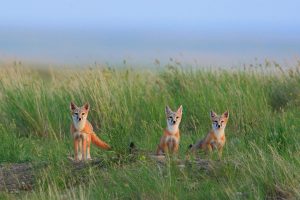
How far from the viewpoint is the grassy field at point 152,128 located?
7.14 metres

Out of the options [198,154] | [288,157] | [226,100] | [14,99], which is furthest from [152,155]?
[14,99]

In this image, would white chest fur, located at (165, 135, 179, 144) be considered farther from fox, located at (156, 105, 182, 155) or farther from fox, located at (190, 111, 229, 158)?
fox, located at (190, 111, 229, 158)


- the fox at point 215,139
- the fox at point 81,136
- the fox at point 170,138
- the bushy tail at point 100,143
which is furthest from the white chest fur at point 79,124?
the fox at point 215,139

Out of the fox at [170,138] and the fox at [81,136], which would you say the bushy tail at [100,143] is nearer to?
the fox at [81,136]

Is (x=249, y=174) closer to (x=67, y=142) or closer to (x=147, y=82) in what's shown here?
(x=67, y=142)

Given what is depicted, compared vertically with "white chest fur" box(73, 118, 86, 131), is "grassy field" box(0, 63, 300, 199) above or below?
below

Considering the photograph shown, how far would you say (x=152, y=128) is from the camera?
1104 centimetres

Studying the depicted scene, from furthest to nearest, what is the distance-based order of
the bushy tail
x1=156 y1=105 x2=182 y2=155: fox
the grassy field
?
1. the bushy tail
2. x1=156 y1=105 x2=182 y2=155: fox
3. the grassy field

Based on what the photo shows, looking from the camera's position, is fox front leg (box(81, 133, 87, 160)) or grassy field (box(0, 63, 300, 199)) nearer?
grassy field (box(0, 63, 300, 199))

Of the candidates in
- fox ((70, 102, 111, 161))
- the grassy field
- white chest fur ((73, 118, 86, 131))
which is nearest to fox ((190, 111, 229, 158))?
the grassy field

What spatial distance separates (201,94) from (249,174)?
584cm

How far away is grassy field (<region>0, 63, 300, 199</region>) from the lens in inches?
281


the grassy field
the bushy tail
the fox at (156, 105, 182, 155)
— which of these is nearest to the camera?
the grassy field

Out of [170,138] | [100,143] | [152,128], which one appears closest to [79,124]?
[100,143]
